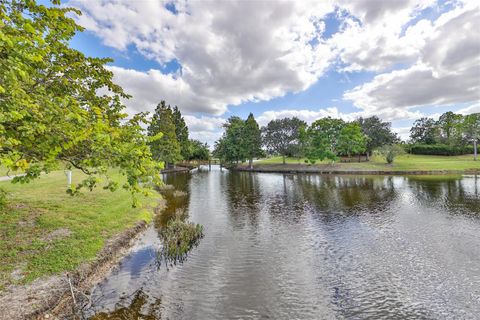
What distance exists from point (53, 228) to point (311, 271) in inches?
524

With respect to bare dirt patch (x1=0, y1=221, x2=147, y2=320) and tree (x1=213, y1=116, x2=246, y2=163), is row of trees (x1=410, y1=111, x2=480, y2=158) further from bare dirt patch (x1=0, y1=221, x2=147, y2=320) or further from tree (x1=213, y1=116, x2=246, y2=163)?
bare dirt patch (x1=0, y1=221, x2=147, y2=320)

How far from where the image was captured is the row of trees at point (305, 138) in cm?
7088

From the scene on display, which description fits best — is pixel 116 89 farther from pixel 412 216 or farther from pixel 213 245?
pixel 412 216

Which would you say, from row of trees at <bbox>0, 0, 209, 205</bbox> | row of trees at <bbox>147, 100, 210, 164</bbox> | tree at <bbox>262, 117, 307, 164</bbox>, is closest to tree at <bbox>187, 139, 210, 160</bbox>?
row of trees at <bbox>147, 100, 210, 164</bbox>

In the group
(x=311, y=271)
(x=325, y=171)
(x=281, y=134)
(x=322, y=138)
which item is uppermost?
(x=281, y=134)

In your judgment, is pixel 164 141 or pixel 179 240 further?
pixel 164 141

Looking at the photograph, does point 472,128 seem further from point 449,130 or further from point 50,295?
Result: point 50,295

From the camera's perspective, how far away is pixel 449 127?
94.4 m

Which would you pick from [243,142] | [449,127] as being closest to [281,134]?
[243,142]

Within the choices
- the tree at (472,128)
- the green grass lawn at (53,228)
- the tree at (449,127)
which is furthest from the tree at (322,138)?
the green grass lawn at (53,228)

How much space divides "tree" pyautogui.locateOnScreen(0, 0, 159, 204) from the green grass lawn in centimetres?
175

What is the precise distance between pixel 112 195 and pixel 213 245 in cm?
1268

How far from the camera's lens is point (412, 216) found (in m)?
21.7

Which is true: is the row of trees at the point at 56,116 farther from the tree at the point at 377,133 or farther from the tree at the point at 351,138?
Result: the tree at the point at 377,133
